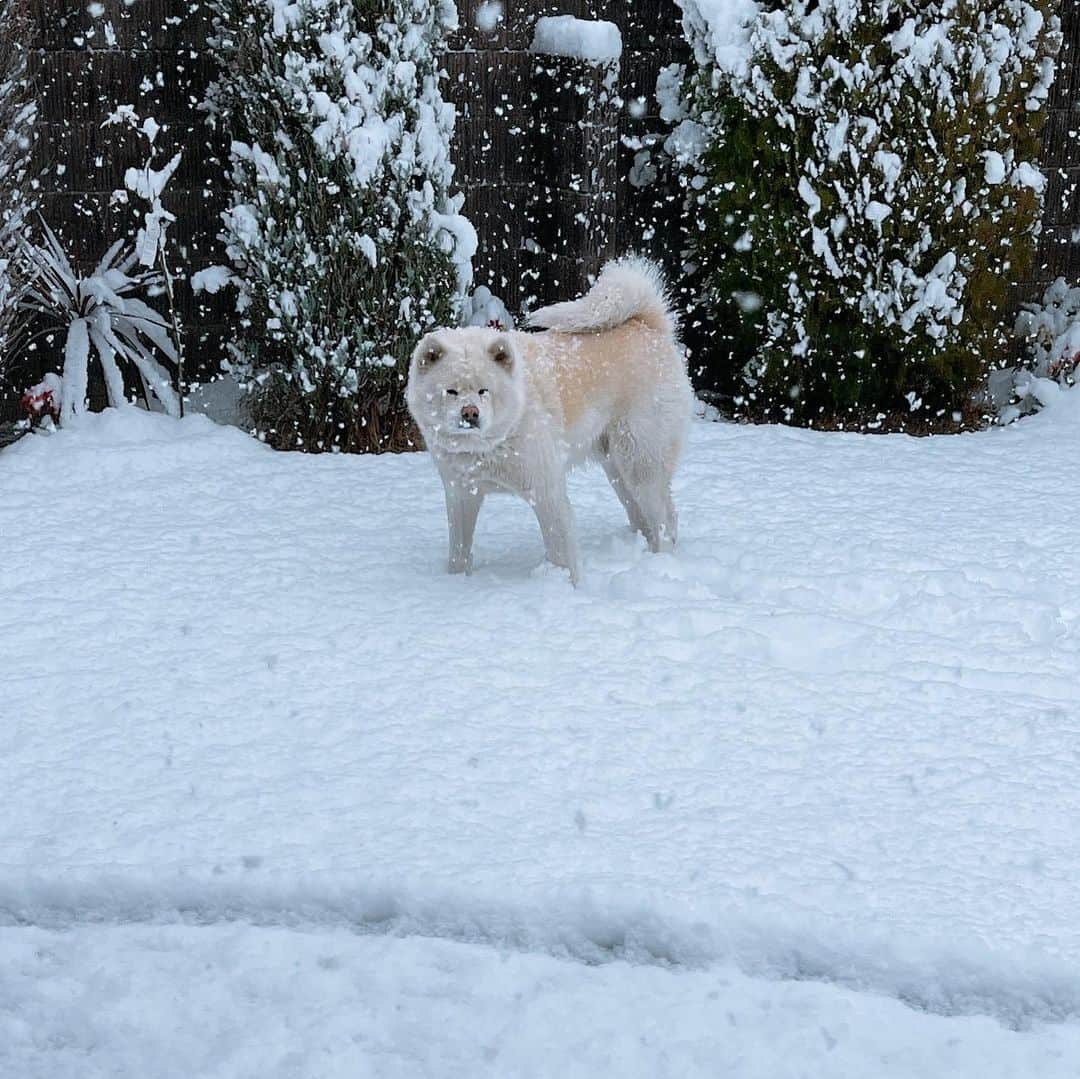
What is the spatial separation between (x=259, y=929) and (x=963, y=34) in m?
5.17

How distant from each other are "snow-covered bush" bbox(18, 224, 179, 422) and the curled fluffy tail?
94.3 inches

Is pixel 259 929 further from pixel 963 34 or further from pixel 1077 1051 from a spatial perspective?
pixel 963 34

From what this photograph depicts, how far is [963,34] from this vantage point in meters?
6.14

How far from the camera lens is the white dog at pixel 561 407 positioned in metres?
3.99

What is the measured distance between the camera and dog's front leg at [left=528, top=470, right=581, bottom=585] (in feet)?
13.7

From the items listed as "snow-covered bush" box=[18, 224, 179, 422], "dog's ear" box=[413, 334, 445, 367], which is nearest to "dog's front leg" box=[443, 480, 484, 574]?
"dog's ear" box=[413, 334, 445, 367]

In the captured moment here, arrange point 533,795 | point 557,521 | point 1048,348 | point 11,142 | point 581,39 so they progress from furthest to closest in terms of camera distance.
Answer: point 1048,348 → point 581,39 → point 11,142 → point 557,521 → point 533,795

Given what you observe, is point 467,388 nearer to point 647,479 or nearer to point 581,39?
point 647,479

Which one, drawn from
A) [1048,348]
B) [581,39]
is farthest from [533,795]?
[1048,348]

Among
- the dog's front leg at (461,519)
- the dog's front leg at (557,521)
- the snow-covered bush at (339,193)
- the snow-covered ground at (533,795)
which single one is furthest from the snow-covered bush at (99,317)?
the dog's front leg at (557,521)

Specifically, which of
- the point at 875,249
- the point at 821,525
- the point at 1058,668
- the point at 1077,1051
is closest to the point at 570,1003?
the point at 1077,1051

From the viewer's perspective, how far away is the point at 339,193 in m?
5.83

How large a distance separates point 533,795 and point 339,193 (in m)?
3.49

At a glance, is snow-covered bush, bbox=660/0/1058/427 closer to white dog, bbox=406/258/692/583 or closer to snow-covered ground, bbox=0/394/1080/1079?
snow-covered ground, bbox=0/394/1080/1079
